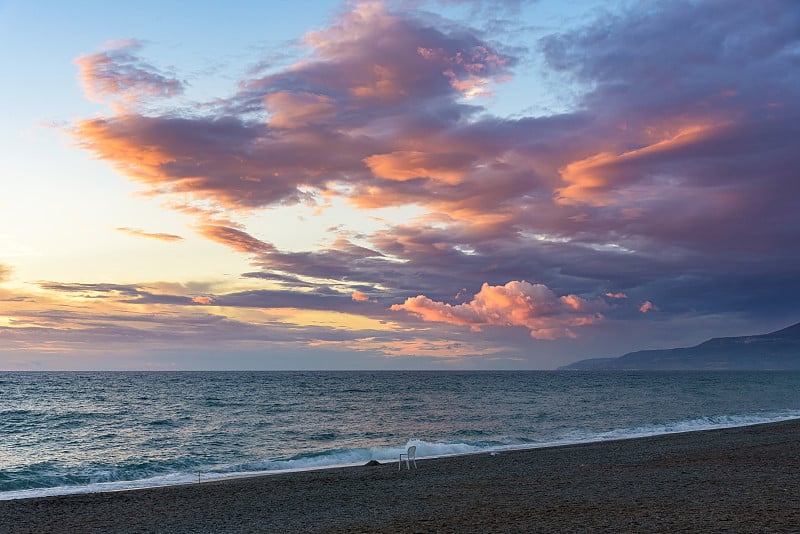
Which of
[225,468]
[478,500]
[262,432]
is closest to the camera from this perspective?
[478,500]

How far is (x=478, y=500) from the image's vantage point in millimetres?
17500

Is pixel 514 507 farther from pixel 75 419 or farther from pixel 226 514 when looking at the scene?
pixel 75 419

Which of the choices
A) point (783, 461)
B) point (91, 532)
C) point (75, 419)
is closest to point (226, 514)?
point (91, 532)

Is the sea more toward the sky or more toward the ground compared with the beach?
more toward the ground

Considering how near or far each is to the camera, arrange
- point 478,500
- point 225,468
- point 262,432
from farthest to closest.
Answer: point 262,432 → point 225,468 → point 478,500

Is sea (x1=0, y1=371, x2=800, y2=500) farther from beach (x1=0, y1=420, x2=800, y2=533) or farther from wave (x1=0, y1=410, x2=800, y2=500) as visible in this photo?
beach (x1=0, y1=420, x2=800, y2=533)

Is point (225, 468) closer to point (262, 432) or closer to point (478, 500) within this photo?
point (262, 432)

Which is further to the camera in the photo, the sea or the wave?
the sea

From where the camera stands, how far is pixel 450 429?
48844mm

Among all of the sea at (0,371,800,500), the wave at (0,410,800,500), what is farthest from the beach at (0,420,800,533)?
the sea at (0,371,800,500)

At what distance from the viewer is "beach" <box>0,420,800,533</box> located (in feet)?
45.4

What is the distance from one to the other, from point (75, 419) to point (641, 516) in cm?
5348

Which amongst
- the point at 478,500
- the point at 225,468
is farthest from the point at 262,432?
the point at 478,500

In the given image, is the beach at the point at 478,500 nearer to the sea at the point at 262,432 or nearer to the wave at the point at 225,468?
the wave at the point at 225,468
